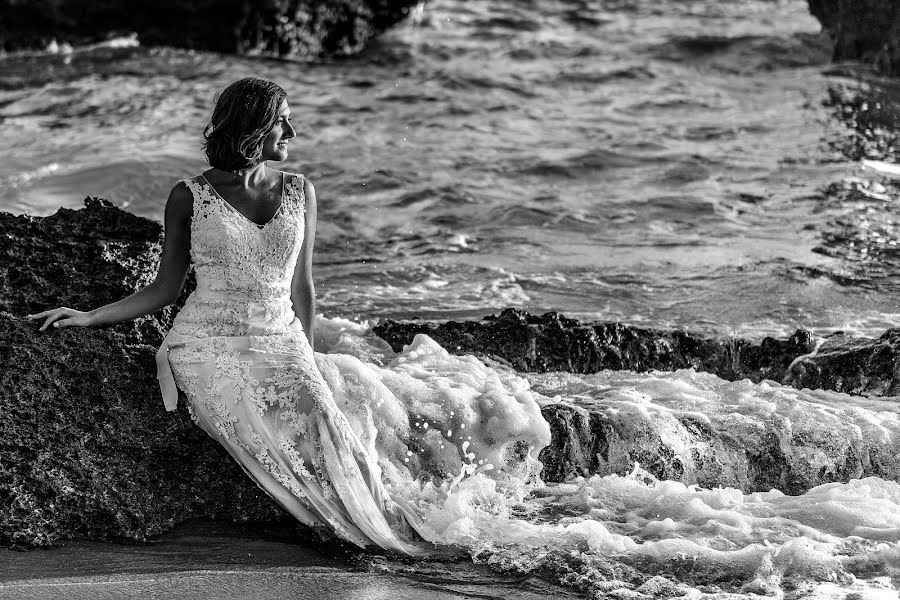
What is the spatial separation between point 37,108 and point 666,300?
9164mm

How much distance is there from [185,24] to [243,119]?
14464 millimetres

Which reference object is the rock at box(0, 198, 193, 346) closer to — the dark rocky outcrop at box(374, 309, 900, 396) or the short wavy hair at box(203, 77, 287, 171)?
the short wavy hair at box(203, 77, 287, 171)

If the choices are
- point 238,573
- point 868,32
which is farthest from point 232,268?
point 868,32

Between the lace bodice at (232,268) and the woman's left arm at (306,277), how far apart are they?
15 cm

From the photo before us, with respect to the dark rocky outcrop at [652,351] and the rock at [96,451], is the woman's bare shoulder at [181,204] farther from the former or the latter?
the dark rocky outcrop at [652,351]

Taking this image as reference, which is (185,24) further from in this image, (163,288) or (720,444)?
(720,444)

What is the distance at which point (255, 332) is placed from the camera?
449cm

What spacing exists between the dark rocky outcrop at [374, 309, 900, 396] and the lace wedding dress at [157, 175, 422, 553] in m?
1.61

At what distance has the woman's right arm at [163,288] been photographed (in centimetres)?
446

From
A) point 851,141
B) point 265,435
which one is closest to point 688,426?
point 265,435

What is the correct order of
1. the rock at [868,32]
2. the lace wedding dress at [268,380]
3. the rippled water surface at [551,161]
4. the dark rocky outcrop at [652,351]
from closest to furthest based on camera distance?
the lace wedding dress at [268,380] → the dark rocky outcrop at [652,351] → the rippled water surface at [551,161] → the rock at [868,32]

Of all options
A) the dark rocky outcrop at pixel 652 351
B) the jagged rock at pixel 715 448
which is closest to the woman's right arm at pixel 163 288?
the jagged rock at pixel 715 448

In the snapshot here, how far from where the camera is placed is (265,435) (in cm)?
429

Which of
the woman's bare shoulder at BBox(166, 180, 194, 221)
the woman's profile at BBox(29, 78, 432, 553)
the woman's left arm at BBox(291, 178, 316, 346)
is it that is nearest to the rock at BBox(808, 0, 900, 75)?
the woman's left arm at BBox(291, 178, 316, 346)
